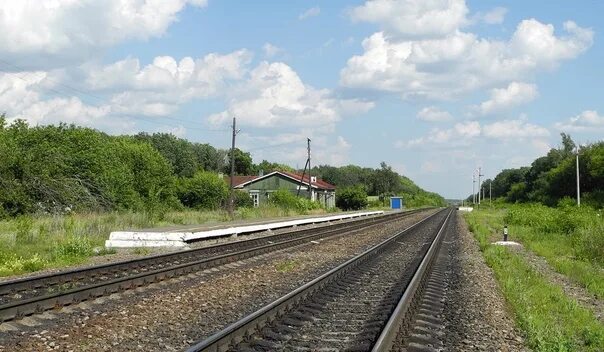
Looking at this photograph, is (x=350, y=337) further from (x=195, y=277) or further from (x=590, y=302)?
(x=590, y=302)

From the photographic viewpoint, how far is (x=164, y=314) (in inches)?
378

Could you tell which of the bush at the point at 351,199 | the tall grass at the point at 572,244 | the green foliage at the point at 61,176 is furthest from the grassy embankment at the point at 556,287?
the bush at the point at 351,199

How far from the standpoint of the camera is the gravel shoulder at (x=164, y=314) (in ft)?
25.1

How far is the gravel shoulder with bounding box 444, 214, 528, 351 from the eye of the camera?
27.1 ft

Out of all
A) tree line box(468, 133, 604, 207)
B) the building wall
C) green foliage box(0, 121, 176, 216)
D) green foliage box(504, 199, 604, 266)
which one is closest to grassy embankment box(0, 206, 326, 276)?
green foliage box(0, 121, 176, 216)

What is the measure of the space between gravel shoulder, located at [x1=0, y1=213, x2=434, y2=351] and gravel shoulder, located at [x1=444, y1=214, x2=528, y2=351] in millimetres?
3147

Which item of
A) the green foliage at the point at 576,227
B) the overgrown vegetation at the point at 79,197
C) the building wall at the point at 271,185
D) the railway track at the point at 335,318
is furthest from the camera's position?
the building wall at the point at 271,185

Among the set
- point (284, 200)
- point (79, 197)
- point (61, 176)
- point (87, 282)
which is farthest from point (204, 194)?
point (87, 282)

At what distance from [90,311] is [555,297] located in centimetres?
900

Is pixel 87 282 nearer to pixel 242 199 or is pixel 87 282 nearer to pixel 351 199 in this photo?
pixel 242 199

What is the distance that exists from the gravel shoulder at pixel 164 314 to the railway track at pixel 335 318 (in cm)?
63

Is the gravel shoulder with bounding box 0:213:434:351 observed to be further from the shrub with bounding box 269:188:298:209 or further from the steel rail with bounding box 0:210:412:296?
the shrub with bounding box 269:188:298:209

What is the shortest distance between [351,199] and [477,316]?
81467 mm

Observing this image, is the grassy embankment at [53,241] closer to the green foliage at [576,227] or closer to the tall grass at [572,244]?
the tall grass at [572,244]
